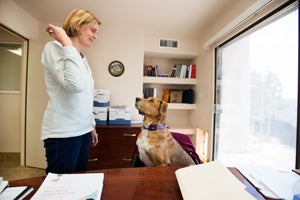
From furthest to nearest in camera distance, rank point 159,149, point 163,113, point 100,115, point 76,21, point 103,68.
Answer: point 103,68 → point 100,115 → point 163,113 → point 159,149 → point 76,21

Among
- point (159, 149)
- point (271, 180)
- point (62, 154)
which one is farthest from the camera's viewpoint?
point (159, 149)

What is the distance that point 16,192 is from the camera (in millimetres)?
516

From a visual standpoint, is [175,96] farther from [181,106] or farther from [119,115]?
[119,115]

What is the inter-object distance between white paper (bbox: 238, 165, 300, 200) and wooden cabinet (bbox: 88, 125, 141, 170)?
1.56 meters

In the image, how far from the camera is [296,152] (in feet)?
4.08

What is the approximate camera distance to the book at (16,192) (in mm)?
493

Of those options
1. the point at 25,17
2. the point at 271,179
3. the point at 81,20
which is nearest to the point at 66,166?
the point at 81,20

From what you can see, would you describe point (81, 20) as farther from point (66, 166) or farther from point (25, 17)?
point (25, 17)

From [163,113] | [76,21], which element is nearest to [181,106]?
[163,113]

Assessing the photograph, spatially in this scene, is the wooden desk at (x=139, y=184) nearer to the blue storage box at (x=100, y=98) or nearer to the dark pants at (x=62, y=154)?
the dark pants at (x=62, y=154)

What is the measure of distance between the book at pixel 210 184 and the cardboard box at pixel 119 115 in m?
1.68

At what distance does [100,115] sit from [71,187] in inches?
67.7

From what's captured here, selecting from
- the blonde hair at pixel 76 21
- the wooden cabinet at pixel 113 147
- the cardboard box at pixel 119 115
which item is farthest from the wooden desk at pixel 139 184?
the cardboard box at pixel 119 115

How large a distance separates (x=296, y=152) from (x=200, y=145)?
1628 millimetres
